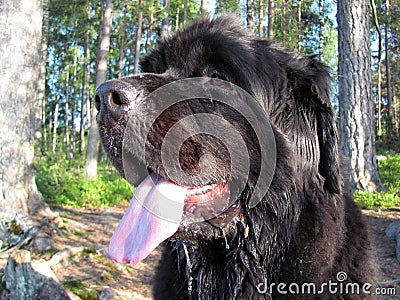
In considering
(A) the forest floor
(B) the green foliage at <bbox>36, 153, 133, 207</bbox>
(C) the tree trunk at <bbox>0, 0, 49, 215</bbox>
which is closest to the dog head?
(A) the forest floor

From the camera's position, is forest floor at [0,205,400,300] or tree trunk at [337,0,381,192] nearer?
forest floor at [0,205,400,300]

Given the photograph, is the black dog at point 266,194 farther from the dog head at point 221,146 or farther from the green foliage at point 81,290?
the green foliage at point 81,290

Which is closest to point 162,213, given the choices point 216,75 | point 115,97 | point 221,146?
point 221,146

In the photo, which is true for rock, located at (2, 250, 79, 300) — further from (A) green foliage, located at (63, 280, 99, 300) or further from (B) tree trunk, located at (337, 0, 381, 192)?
(B) tree trunk, located at (337, 0, 381, 192)

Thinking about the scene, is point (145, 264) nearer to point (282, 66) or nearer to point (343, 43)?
point (282, 66)

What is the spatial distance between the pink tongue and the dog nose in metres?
0.45

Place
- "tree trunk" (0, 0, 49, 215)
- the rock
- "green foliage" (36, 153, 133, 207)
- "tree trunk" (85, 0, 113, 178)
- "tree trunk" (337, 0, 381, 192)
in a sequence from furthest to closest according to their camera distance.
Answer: "tree trunk" (85, 0, 113, 178) → "green foliage" (36, 153, 133, 207) → "tree trunk" (337, 0, 381, 192) → "tree trunk" (0, 0, 49, 215) → the rock

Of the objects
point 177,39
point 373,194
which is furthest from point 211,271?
point 373,194

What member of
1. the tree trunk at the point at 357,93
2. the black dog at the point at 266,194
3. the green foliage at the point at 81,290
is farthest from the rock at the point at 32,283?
the tree trunk at the point at 357,93

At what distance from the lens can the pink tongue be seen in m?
2.03

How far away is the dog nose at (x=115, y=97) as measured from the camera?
1883 mm

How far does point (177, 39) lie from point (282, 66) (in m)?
0.70

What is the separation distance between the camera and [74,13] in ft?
70.8

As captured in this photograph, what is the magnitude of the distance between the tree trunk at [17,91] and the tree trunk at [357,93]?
5795mm
